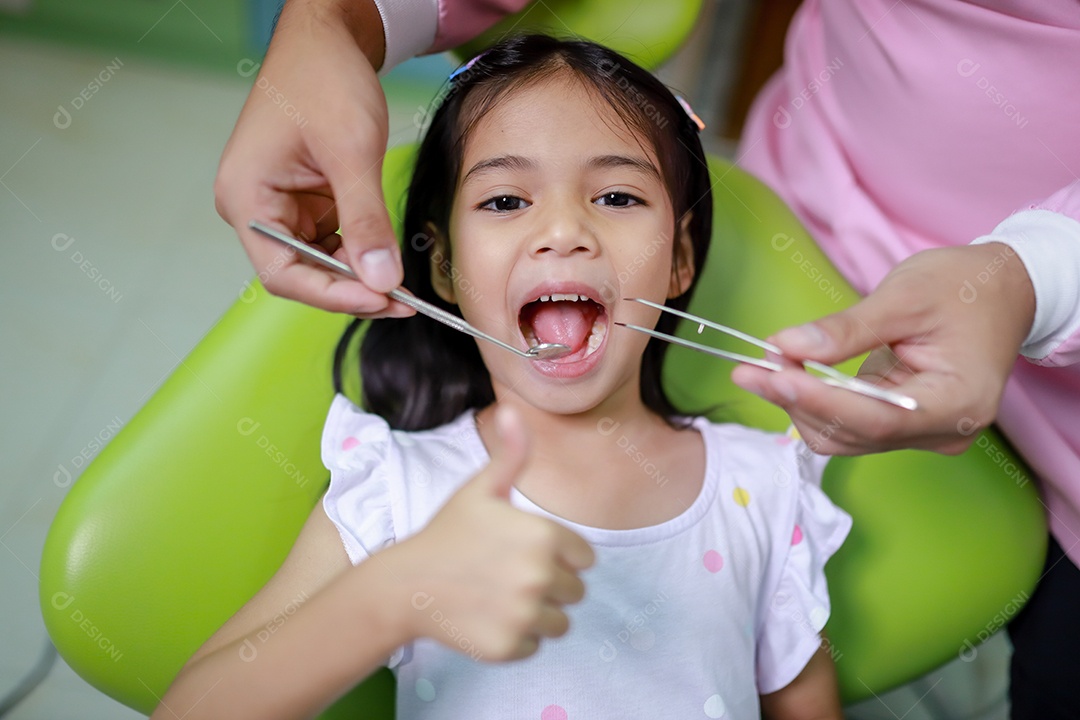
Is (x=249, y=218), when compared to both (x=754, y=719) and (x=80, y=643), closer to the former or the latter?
(x=80, y=643)

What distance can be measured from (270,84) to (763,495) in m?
0.68

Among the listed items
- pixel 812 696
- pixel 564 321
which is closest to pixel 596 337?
pixel 564 321

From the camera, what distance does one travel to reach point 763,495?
1007 millimetres

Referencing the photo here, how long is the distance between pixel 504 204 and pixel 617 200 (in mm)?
122

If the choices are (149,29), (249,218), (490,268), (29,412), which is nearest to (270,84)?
(249,218)

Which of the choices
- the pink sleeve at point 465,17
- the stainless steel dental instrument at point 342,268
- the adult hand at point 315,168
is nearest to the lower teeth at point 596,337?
the stainless steel dental instrument at point 342,268

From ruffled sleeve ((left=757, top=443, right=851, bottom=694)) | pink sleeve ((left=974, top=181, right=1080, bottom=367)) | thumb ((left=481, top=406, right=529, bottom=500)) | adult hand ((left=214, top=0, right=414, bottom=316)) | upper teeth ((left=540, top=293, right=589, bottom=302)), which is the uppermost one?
adult hand ((left=214, top=0, right=414, bottom=316))

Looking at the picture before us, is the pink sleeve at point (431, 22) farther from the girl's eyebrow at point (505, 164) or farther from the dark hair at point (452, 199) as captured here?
the girl's eyebrow at point (505, 164)

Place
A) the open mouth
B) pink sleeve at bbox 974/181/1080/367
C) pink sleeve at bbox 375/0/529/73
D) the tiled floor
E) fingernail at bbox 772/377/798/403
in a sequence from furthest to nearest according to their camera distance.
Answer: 1. the tiled floor
2. pink sleeve at bbox 375/0/529/73
3. the open mouth
4. pink sleeve at bbox 974/181/1080/367
5. fingernail at bbox 772/377/798/403

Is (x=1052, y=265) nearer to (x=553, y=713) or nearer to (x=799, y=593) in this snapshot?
(x=799, y=593)

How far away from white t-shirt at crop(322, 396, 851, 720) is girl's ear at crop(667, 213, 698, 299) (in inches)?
7.6

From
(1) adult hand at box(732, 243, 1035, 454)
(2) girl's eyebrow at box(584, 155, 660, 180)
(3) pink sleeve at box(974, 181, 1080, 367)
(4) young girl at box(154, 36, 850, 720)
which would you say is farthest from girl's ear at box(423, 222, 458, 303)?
(3) pink sleeve at box(974, 181, 1080, 367)

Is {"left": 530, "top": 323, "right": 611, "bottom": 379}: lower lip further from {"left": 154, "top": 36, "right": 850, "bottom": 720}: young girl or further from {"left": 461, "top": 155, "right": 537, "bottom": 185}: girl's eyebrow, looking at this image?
{"left": 461, "top": 155, "right": 537, "bottom": 185}: girl's eyebrow

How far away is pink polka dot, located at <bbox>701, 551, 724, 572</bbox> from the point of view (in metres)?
0.93
